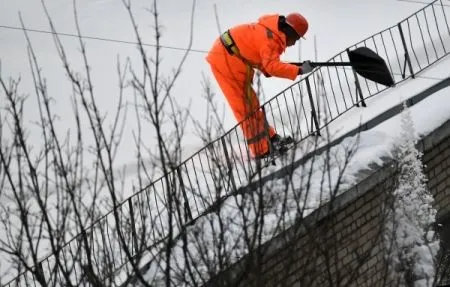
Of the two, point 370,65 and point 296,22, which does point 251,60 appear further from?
point 370,65

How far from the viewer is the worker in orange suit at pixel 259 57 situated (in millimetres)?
6059

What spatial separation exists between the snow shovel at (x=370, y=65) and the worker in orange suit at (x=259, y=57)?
0.95m

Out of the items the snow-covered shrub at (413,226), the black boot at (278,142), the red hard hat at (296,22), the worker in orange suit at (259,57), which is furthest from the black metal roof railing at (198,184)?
the snow-covered shrub at (413,226)

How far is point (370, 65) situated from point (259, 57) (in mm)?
1437

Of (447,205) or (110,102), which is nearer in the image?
(447,205)

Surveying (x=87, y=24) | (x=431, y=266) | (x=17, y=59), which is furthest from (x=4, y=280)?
(x=87, y=24)

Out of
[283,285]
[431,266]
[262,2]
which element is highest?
[262,2]

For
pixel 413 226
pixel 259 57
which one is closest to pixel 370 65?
pixel 259 57

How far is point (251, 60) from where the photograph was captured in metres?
6.34

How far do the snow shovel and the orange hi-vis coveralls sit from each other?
1204 millimetres

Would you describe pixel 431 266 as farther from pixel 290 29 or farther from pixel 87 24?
pixel 87 24

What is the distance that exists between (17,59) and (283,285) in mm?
8221

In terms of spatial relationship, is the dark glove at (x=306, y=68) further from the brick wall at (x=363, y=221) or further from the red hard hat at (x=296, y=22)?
the brick wall at (x=363, y=221)

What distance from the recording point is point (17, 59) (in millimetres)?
10969
